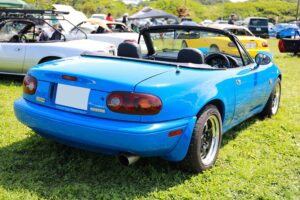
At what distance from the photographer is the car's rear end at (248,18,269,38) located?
29547mm

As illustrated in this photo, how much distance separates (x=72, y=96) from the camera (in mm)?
2994

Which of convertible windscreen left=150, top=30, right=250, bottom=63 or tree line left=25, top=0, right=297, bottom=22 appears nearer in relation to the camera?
convertible windscreen left=150, top=30, right=250, bottom=63

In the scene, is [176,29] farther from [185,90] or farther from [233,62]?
[185,90]

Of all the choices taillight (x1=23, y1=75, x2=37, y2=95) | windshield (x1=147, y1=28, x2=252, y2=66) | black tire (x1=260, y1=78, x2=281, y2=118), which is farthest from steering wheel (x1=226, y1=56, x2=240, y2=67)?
taillight (x1=23, y1=75, x2=37, y2=95)

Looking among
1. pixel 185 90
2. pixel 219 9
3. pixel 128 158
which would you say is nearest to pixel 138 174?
pixel 128 158

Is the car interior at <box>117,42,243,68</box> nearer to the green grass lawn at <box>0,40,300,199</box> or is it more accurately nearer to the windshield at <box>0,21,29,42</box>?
the green grass lawn at <box>0,40,300,199</box>

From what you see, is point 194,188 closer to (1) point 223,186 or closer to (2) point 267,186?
(1) point 223,186

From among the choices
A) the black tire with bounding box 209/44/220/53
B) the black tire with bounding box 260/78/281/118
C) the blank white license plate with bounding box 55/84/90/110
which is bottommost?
the black tire with bounding box 260/78/281/118

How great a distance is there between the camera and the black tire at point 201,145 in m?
3.12

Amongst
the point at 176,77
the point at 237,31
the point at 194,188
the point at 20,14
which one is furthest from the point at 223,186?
the point at 237,31

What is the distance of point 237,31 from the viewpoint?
1316 cm

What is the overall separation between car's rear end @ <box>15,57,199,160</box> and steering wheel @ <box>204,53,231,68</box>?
116 cm

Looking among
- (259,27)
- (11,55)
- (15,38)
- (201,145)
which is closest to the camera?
(201,145)

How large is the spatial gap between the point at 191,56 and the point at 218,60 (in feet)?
2.58
